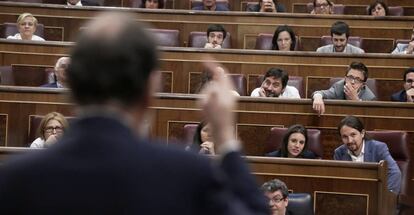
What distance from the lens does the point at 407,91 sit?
512cm

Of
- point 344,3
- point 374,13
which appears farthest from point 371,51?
point 344,3

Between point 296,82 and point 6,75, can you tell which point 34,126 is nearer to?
point 6,75

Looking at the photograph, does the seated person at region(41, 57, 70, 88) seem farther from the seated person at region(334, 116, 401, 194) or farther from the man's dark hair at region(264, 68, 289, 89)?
the seated person at region(334, 116, 401, 194)

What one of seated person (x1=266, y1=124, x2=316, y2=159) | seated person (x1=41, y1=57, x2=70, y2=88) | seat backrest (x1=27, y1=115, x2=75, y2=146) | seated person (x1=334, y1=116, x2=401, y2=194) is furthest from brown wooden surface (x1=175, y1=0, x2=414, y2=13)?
seated person (x1=266, y1=124, x2=316, y2=159)

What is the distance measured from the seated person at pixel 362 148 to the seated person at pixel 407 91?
713 mm

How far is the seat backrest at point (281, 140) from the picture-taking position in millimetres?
4527

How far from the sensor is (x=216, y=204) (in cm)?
91

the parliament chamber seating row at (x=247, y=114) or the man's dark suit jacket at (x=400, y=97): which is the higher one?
the man's dark suit jacket at (x=400, y=97)

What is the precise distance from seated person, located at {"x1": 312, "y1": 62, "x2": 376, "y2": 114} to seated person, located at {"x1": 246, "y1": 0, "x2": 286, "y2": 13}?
159 cm

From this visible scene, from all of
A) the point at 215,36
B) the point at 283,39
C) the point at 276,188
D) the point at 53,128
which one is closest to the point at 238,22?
the point at 215,36

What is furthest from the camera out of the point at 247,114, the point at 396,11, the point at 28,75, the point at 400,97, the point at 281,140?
the point at 396,11

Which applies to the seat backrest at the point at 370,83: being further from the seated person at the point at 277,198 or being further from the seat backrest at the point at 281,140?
the seated person at the point at 277,198

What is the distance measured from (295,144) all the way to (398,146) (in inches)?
22.9

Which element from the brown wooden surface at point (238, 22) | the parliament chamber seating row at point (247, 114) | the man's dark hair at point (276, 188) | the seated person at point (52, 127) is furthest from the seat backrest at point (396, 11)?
the man's dark hair at point (276, 188)
